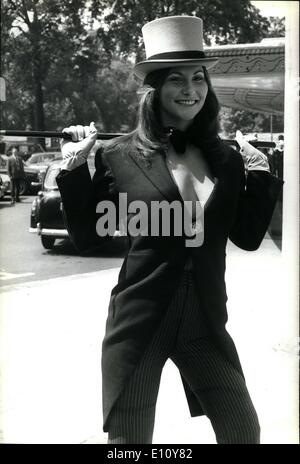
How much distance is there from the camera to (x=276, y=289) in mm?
6457

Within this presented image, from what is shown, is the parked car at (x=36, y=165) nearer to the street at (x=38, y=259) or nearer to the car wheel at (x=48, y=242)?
the street at (x=38, y=259)

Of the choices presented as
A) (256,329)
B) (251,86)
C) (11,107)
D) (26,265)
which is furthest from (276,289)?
(11,107)

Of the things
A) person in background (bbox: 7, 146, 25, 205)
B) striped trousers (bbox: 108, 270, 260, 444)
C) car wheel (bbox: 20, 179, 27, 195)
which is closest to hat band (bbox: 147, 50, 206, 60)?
striped trousers (bbox: 108, 270, 260, 444)

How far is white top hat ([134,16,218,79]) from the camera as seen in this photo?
197cm

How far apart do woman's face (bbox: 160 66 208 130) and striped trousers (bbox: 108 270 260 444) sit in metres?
0.48

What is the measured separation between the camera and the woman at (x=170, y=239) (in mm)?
1824

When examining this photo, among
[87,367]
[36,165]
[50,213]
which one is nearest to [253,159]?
[87,367]

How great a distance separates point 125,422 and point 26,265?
7621 mm

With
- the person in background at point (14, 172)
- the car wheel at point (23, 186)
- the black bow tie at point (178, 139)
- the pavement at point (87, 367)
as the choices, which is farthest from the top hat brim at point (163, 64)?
the car wheel at point (23, 186)

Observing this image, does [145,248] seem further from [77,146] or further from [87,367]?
[87,367]

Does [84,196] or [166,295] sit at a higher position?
[84,196]

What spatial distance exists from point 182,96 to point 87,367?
8.30 ft

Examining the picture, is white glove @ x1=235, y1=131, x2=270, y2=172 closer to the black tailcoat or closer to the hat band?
the black tailcoat

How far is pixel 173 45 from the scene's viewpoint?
1998 mm
